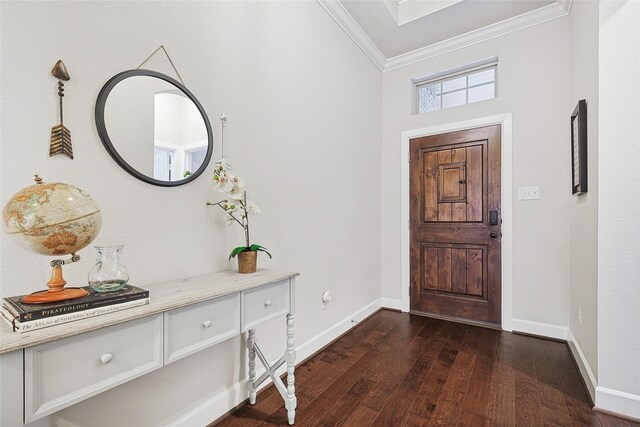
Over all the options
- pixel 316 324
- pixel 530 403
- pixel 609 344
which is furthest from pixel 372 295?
pixel 609 344

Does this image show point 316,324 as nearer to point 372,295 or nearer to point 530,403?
point 372,295

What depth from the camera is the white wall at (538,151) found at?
2.62m

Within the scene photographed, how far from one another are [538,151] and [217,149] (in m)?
2.72

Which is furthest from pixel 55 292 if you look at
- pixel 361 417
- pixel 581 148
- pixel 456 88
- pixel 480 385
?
pixel 456 88

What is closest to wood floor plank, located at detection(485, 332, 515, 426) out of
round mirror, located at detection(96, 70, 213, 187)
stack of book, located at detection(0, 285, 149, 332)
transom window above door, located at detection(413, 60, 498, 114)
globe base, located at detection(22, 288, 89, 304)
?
stack of book, located at detection(0, 285, 149, 332)

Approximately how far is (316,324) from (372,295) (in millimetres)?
1099

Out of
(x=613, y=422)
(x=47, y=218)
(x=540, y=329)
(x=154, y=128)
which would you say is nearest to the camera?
(x=47, y=218)

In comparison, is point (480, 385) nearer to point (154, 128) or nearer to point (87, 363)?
Answer: point (87, 363)

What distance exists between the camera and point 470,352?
239 cm

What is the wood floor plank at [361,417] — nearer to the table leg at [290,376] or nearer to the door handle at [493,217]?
the table leg at [290,376]

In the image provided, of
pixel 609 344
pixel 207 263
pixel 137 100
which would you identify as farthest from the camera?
pixel 609 344

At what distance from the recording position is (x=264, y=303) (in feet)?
4.64

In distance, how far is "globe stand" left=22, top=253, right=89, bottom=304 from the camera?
0.82m

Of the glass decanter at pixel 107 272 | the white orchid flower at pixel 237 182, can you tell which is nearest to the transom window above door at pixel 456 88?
A: the white orchid flower at pixel 237 182
